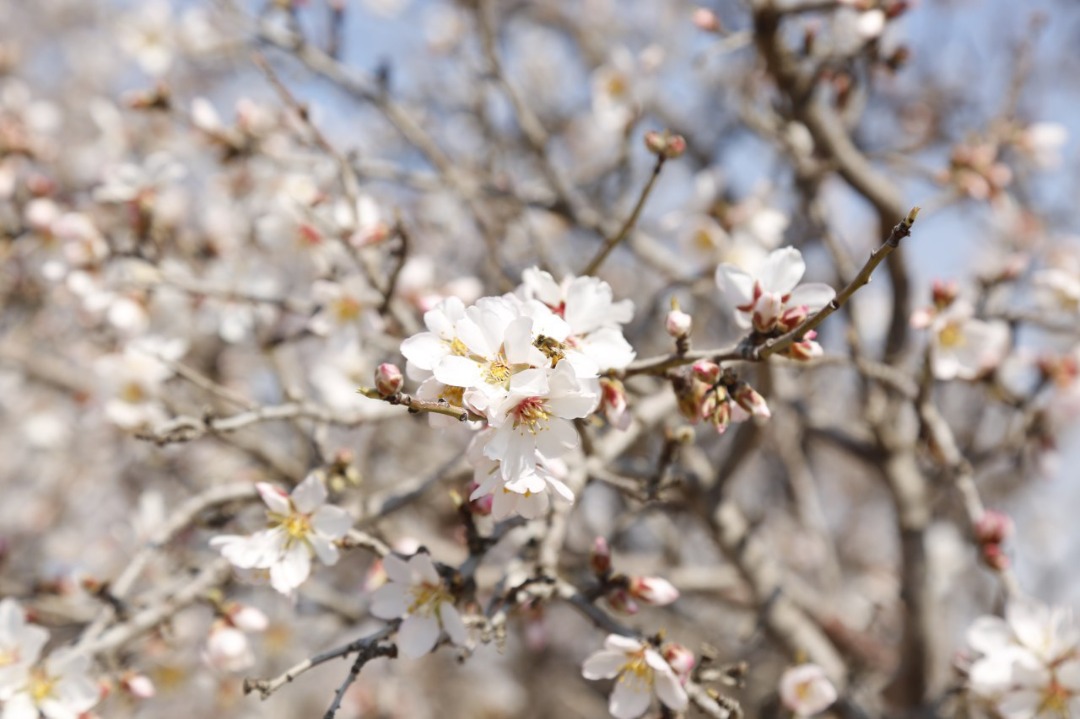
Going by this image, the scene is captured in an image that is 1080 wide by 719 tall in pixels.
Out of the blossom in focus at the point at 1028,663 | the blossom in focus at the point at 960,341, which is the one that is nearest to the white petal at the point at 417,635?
the blossom in focus at the point at 1028,663

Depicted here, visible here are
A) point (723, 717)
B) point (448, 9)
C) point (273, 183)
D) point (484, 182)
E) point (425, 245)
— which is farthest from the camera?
point (448, 9)

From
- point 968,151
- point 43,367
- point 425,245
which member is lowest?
point 43,367

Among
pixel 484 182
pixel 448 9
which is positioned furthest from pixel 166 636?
pixel 448 9

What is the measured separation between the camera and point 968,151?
3031 mm

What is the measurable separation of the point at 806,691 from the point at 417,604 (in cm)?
103

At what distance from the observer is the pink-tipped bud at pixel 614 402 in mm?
1446

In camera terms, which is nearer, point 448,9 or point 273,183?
point 273,183

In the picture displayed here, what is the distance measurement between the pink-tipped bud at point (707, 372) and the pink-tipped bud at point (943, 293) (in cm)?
110

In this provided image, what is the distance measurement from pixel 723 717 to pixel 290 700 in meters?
8.44

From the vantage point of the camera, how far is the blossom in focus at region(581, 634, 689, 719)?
5.14 feet

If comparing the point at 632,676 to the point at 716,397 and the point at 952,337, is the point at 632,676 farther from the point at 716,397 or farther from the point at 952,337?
the point at 952,337

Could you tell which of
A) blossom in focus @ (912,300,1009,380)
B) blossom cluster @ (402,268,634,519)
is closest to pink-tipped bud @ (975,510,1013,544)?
blossom in focus @ (912,300,1009,380)

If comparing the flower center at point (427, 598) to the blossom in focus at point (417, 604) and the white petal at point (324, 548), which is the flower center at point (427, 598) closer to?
the blossom in focus at point (417, 604)

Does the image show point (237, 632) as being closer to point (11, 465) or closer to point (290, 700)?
point (11, 465)
